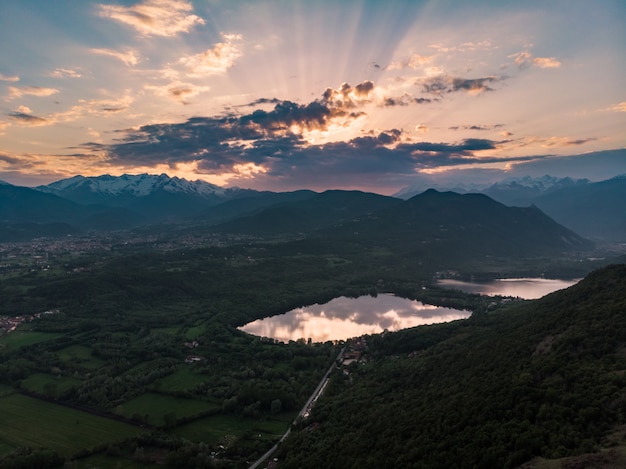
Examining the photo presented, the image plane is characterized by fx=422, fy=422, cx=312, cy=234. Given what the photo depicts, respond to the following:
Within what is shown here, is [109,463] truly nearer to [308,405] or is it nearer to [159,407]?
[159,407]

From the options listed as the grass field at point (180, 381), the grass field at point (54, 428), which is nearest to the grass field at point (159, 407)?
the grass field at point (180, 381)

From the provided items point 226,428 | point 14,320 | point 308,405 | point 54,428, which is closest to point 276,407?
point 308,405

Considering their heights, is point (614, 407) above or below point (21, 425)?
above

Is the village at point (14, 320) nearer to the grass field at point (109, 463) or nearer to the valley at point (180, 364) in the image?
the valley at point (180, 364)

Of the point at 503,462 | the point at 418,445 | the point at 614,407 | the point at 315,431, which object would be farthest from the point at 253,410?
the point at 614,407

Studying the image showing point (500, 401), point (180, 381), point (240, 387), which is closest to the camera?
point (500, 401)

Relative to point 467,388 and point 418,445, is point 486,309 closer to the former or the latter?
point 467,388

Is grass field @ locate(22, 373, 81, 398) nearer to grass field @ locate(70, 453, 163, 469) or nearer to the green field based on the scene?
the green field
